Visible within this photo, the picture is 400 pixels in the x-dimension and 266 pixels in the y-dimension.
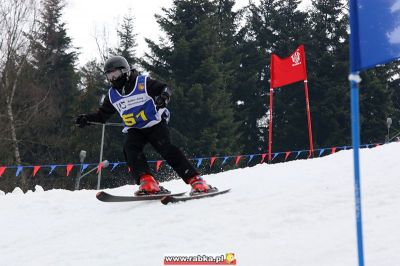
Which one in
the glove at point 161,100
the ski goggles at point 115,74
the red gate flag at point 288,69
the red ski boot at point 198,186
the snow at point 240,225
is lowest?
the snow at point 240,225

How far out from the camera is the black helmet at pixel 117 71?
17.0 feet

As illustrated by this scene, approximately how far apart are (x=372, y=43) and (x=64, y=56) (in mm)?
32571

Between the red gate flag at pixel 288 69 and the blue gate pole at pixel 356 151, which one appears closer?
the blue gate pole at pixel 356 151

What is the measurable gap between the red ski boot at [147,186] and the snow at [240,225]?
0.15 metres

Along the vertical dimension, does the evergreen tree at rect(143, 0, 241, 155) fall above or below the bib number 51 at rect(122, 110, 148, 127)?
above

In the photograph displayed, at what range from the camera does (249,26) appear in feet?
123

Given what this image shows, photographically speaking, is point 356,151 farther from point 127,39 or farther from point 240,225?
point 127,39

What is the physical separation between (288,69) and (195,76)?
581 inches

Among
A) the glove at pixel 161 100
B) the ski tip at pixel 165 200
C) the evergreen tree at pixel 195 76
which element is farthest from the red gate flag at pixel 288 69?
the evergreen tree at pixel 195 76

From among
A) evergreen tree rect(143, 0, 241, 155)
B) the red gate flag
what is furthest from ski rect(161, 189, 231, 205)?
evergreen tree rect(143, 0, 241, 155)

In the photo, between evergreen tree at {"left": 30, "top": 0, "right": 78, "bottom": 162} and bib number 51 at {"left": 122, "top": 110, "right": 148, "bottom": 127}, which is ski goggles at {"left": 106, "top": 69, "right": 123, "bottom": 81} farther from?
evergreen tree at {"left": 30, "top": 0, "right": 78, "bottom": 162}

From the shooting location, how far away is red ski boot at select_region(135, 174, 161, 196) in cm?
542

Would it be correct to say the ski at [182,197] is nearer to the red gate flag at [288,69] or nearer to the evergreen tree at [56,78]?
the red gate flag at [288,69]

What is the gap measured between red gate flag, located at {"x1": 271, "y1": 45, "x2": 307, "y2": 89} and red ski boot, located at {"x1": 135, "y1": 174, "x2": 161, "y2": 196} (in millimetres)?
8599
